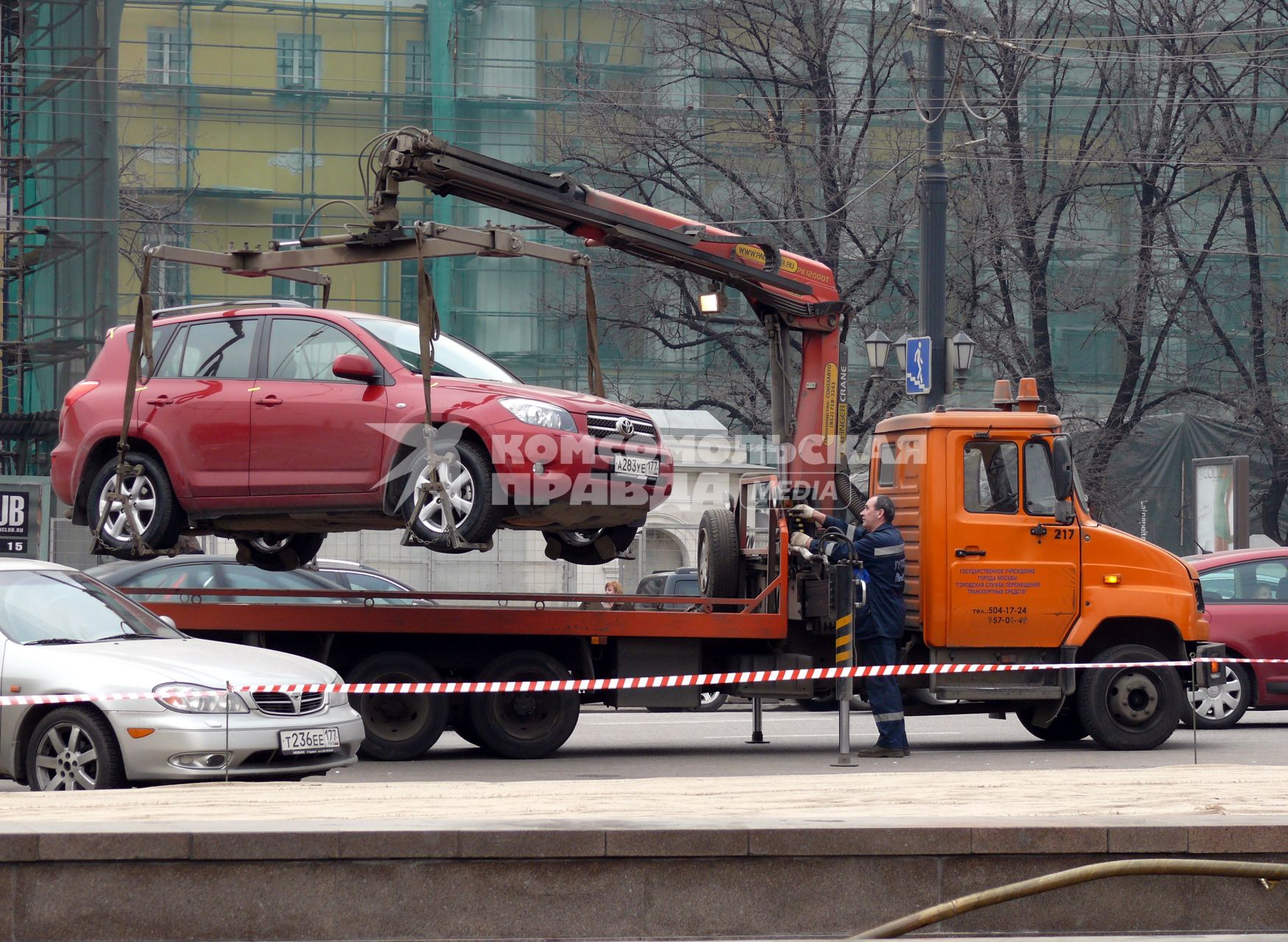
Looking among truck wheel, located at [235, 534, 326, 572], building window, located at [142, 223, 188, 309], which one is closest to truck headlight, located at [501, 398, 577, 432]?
truck wheel, located at [235, 534, 326, 572]

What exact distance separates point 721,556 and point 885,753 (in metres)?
1.96

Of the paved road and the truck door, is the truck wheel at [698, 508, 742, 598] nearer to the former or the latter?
the paved road

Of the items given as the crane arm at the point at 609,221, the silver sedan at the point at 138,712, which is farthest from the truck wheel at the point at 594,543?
the silver sedan at the point at 138,712

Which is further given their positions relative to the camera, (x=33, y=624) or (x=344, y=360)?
(x=344, y=360)

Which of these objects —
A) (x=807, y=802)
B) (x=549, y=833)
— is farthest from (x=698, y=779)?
(x=549, y=833)

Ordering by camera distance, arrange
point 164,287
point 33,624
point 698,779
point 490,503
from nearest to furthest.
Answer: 1. point 698,779
2. point 33,624
3. point 490,503
4. point 164,287

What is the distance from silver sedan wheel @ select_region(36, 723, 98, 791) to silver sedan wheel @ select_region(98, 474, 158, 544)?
2.43 metres

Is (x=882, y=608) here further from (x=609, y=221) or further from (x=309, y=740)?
(x=309, y=740)

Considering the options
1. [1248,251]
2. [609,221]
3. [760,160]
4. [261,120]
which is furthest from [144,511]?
[261,120]

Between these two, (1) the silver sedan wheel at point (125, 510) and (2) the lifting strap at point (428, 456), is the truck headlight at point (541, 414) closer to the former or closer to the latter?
(2) the lifting strap at point (428, 456)

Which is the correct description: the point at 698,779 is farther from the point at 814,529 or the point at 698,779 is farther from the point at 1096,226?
the point at 1096,226

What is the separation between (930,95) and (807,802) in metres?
14.2

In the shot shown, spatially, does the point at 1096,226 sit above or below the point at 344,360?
above

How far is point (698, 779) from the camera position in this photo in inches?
348
